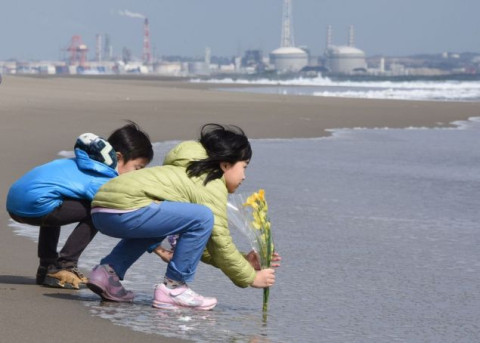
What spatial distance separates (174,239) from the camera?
4.23 metres

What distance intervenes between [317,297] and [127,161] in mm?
911

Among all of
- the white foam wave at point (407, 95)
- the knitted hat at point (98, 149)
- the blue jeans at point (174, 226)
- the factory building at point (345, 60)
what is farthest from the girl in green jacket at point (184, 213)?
the factory building at point (345, 60)

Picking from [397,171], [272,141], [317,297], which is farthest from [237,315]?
[272,141]

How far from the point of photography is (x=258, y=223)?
160 inches

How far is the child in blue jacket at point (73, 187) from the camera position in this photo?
425cm

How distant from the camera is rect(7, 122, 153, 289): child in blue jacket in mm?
4254

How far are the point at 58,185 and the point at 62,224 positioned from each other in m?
0.17

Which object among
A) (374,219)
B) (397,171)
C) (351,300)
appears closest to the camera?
(351,300)

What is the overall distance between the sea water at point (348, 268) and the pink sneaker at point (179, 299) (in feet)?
0.12

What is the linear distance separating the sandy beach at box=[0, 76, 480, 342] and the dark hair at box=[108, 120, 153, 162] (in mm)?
585

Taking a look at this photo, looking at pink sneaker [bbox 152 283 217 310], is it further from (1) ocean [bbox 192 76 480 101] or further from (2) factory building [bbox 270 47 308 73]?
(2) factory building [bbox 270 47 308 73]

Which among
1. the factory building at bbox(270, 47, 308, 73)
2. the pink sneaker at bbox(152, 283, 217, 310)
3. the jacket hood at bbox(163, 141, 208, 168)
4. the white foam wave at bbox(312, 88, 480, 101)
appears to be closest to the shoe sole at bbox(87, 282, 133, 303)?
the pink sneaker at bbox(152, 283, 217, 310)

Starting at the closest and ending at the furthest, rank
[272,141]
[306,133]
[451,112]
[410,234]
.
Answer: [410,234] < [272,141] < [306,133] < [451,112]

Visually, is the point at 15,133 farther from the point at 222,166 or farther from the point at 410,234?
the point at 222,166
